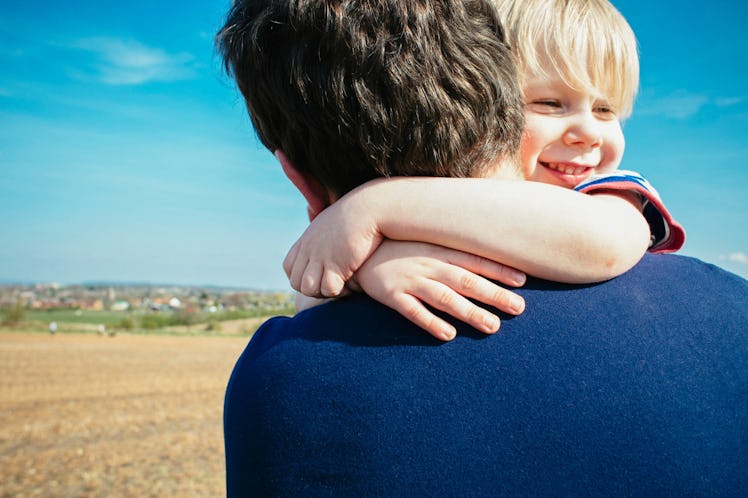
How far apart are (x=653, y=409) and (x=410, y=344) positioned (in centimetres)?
45

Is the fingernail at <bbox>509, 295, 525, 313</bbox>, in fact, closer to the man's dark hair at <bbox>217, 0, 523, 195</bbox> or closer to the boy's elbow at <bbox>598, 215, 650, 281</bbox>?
the boy's elbow at <bbox>598, 215, 650, 281</bbox>

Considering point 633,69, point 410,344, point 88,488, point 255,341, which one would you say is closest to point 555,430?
point 410,344

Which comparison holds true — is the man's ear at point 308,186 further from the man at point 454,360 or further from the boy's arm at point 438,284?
the boy's arm at point 438,284

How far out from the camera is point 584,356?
Answer: 1.09 meters

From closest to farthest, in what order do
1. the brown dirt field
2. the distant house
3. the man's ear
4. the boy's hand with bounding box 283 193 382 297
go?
the boy's hand with bounding box 283 193 382 297
the man's ear
the brown dirt field
the distant house

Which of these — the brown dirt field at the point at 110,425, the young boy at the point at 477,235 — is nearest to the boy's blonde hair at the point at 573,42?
the young boy at the point at 477,235

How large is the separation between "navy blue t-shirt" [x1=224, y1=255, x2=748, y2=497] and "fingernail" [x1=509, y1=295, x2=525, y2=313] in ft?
0.06

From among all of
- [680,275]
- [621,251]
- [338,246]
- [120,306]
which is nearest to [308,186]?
[338,246]

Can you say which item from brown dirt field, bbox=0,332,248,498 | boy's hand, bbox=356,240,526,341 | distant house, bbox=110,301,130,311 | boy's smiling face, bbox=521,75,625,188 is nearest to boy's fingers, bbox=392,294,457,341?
boy's hand, bbox=356,240,526,341

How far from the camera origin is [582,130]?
1873 millimetres

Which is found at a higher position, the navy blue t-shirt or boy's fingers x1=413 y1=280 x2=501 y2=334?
boy's fingers x1=413 y1=280 x2=501 y2=334

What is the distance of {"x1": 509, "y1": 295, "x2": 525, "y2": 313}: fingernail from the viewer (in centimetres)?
113

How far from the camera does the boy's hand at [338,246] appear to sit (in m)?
1.33

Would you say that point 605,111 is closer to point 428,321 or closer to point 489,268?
point 489,268
